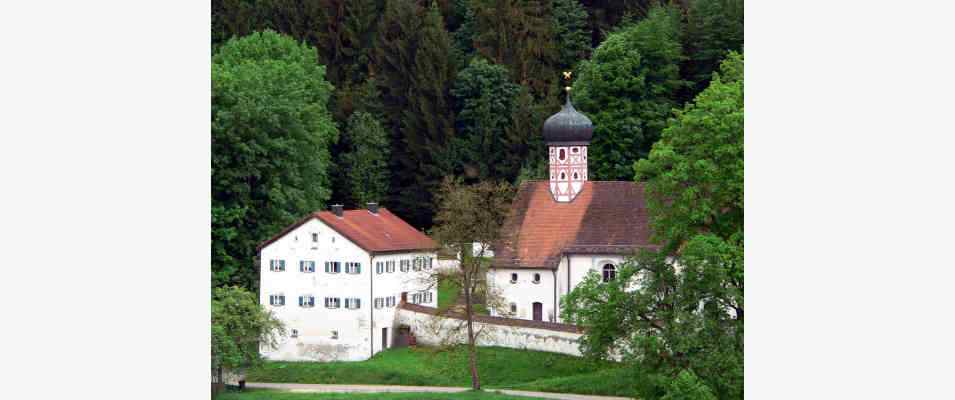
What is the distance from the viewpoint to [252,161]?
76250 millimetres

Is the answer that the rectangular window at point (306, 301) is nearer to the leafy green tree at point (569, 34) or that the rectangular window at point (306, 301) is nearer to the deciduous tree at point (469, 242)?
the deciduous tree at point (469, 242)

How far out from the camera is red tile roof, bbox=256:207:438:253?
70250 millimetres

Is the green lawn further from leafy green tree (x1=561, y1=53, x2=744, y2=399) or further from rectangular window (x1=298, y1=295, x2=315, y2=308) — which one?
rectangular window (x1=298, y1=295, x2=315, y2=308)

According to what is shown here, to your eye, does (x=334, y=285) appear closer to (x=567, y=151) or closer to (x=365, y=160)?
(x=567, y=151)

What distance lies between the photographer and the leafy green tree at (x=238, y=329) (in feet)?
212

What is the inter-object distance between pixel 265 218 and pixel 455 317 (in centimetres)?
1225

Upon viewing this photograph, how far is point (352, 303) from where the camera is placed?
70375 millimetres

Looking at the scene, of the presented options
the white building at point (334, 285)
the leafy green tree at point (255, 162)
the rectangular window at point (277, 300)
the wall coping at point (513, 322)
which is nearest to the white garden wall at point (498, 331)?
the wall coping at point (513, 322)

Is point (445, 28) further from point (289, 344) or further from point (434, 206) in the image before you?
point (289, 344)

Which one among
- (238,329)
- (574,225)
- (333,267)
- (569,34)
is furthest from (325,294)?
(569,34)

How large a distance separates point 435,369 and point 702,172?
12.0 metres

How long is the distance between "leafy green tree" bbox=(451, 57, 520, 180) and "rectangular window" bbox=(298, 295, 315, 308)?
67.9 feet

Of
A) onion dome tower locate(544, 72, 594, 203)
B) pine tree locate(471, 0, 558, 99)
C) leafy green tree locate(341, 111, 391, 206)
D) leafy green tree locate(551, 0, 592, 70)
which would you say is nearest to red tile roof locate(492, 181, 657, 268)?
onion dome tower locate(544, 72, 594, 203)

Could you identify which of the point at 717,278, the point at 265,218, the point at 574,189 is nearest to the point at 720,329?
the point at 717,278
